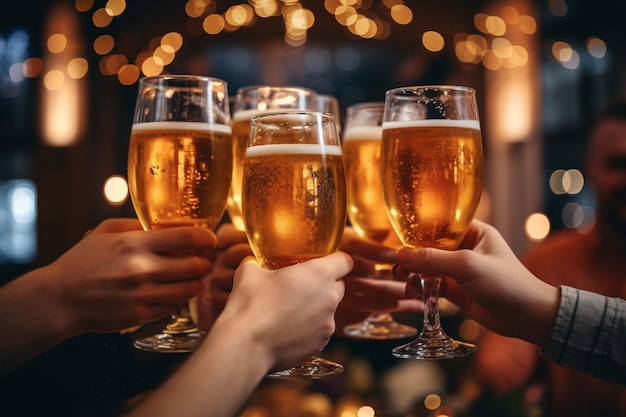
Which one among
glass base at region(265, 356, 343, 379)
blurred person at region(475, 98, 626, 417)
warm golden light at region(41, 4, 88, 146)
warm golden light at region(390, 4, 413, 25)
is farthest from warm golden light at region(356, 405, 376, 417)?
warm golden light at region(41, 4, 88, 146)

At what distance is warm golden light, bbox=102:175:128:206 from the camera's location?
270 inches

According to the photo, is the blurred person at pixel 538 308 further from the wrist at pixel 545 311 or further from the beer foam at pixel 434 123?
the beer foam at pixel 434 123

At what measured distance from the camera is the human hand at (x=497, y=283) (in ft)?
3.57

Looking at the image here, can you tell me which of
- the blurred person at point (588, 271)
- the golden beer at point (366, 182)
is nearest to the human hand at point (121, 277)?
the golden beer at point (366, 182)

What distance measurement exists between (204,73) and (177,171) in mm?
6633

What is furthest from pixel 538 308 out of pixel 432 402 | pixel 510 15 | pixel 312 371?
pixel 510 15

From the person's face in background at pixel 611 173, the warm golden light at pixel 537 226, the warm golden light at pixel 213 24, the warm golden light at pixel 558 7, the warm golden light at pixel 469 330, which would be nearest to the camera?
the person's face in background at pixel 611 173

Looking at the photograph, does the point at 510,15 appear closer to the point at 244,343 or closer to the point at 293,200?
the point at 293,200

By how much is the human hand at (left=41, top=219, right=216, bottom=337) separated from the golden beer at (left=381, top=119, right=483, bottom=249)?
1.20 ft

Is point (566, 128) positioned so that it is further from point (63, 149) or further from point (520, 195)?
point (63, 149)

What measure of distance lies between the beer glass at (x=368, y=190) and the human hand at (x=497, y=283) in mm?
247

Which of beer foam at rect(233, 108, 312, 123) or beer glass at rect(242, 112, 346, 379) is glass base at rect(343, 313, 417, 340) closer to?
beer glass at rect(242, 112, 346, 379)

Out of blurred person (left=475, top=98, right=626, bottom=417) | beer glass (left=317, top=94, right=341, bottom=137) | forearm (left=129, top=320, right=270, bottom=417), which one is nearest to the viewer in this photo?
forearm (left=129, top=320, right=270, bottom=417)

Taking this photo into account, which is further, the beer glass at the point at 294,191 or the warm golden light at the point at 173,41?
the warm golden light at the point at 173,41
